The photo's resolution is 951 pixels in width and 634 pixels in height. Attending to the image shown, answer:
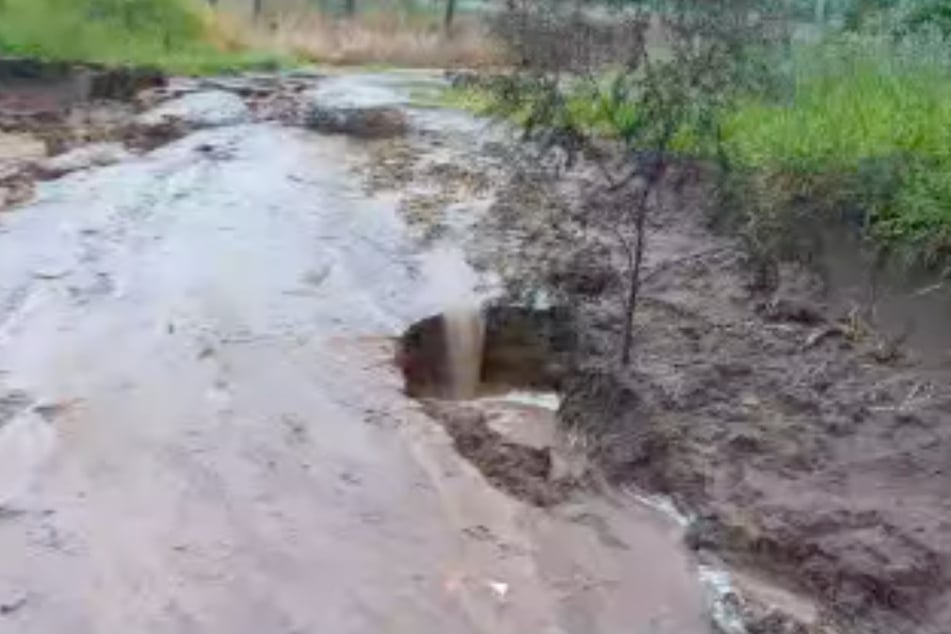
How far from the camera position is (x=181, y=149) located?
15234 mm

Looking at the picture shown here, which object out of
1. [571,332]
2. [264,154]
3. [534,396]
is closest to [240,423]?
[534,396]

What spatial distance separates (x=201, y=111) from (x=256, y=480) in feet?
40.0

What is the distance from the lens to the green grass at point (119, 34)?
22.4 metres

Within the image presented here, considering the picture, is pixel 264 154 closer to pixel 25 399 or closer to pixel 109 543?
pixel 25 399

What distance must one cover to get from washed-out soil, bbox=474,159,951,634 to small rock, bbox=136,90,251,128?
8.30m

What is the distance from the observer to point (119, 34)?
23.9 metres

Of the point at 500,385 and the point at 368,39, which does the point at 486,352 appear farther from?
the point at 368,39

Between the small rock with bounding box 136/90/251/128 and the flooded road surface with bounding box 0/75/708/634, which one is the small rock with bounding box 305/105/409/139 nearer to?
the small rock with bounding box 136/90/251/128

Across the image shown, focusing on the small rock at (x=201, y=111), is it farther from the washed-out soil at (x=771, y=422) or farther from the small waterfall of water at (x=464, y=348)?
the small waterfall of water at (x=464, y=348)

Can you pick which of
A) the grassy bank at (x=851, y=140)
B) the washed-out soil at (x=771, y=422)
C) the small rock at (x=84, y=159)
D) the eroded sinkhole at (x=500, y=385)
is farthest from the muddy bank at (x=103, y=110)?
the washed-out soil at (x=771, y=422)

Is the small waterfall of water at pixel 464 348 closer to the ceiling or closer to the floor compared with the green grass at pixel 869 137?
closer to the floor

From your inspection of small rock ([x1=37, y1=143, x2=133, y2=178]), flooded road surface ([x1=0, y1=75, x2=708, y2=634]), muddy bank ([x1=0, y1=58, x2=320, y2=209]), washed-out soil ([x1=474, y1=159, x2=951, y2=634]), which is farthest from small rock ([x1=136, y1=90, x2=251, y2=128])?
washed-out soil ([x1=474, y1=159, x2=951, y2=634])

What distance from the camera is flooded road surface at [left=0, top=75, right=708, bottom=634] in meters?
5.34

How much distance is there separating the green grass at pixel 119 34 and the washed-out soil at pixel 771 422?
14.6 meters
